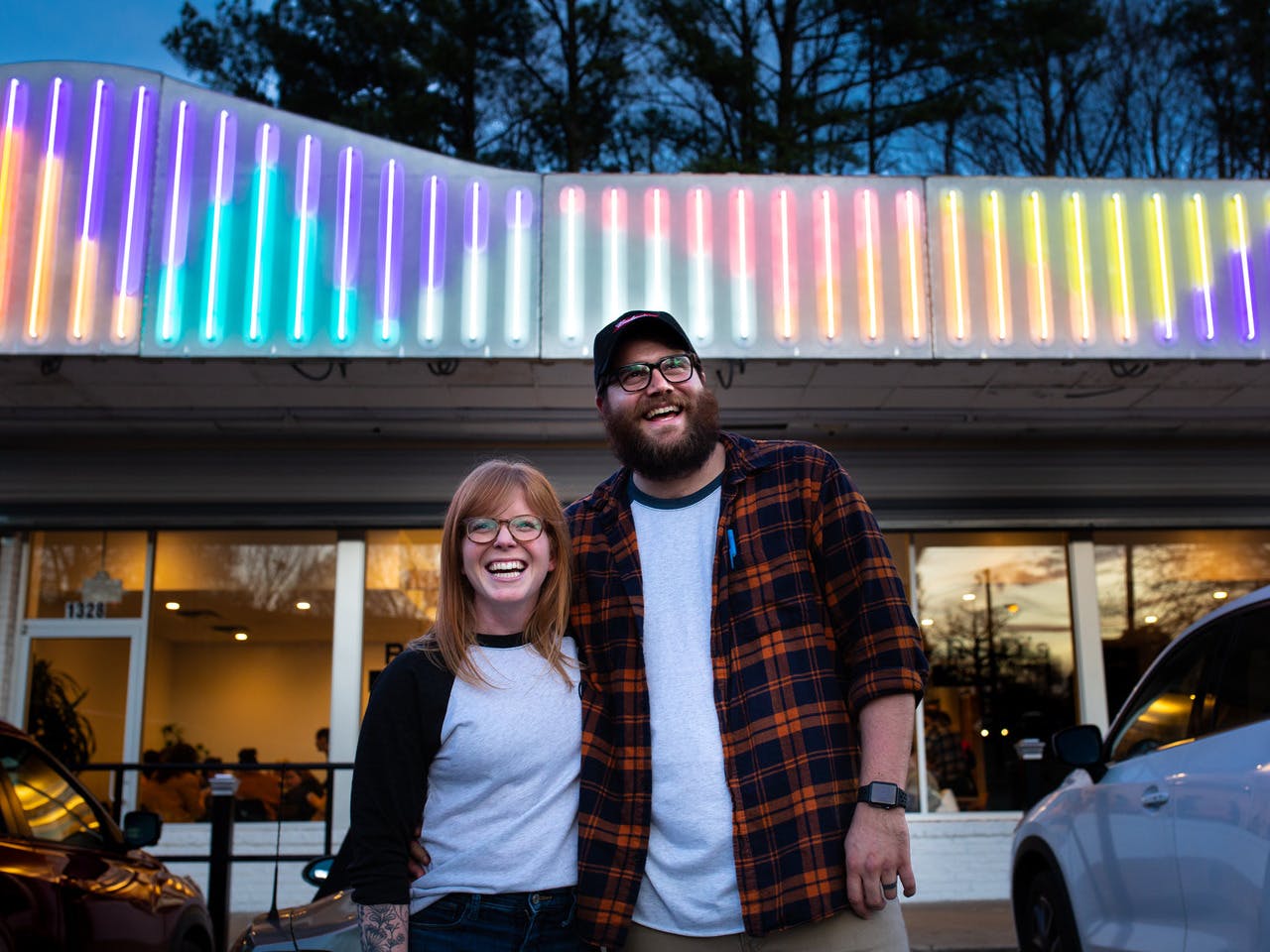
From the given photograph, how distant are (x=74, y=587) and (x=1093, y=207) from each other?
8478 millimetres

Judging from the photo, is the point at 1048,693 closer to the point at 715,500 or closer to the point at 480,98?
the point at 715,500

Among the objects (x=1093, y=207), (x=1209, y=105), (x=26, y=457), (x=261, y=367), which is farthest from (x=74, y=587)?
(x=1209, y=105)

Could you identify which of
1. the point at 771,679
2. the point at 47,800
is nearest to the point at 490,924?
the point at 771,679

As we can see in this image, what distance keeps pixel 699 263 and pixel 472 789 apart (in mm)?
5976

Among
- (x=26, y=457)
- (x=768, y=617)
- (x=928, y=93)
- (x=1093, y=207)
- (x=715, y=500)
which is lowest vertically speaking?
(x=768, y=617)

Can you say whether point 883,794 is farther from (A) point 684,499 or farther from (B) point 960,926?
(B) point 960,926

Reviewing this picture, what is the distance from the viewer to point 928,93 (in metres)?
18.7

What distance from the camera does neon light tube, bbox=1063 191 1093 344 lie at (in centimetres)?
796

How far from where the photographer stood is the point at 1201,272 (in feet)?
26.7

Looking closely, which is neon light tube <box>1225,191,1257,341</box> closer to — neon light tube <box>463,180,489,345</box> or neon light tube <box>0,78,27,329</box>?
neon light tube <box>463,180,489,345</box>

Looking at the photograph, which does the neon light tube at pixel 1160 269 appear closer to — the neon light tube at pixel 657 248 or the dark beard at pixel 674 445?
the neon light tube at pixel 657 248

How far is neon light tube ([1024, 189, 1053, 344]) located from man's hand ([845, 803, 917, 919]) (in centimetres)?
617

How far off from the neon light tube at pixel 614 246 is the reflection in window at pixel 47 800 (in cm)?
435

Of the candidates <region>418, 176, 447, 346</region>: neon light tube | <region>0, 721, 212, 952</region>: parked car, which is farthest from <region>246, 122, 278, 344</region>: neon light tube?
<region>0, 721, 212, 952</region>: parked car
